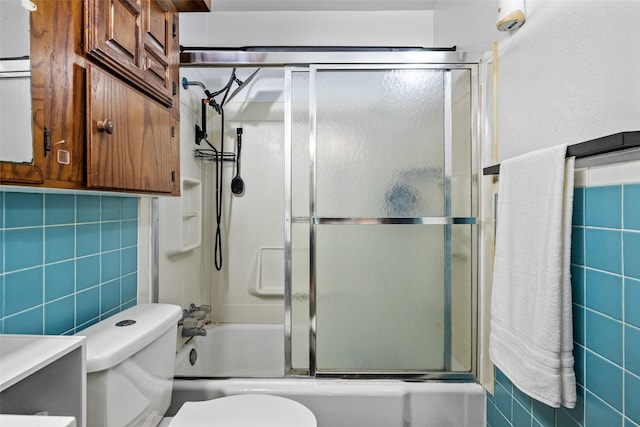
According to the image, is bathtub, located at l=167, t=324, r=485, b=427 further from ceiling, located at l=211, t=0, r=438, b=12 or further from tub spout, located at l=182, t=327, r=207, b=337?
ceiling, located at l=211, t=0, r=438, b=12

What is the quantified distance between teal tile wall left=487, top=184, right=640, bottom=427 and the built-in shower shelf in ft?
5.61

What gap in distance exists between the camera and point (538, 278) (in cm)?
100

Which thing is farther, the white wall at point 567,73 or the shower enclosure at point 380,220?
the shower enclosure at point 380,220

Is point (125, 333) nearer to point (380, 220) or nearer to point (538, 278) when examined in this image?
point (380, 220)

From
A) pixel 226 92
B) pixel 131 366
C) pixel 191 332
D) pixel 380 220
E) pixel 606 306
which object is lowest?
Answer: pixel 191 332

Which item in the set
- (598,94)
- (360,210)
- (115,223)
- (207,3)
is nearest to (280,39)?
(207,3)

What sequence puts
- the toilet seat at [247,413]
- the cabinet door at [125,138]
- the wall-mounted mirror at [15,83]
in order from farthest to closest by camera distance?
the toilet seat at [247,413] → the cabinet door at [125,138] → the wall-mounted mirror at [15,83]

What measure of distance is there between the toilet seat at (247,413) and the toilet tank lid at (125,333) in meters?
0.31

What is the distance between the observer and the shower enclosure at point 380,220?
1590mm

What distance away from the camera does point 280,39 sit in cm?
230

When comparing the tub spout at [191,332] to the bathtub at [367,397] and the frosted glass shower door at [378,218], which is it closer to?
the bathtub at [367,397]

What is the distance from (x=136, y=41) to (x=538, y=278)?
1375 millimetres

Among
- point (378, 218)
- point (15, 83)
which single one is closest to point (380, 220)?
point (378, 218)

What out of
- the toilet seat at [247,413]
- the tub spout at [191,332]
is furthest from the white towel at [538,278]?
the tub spout at [191,332]
